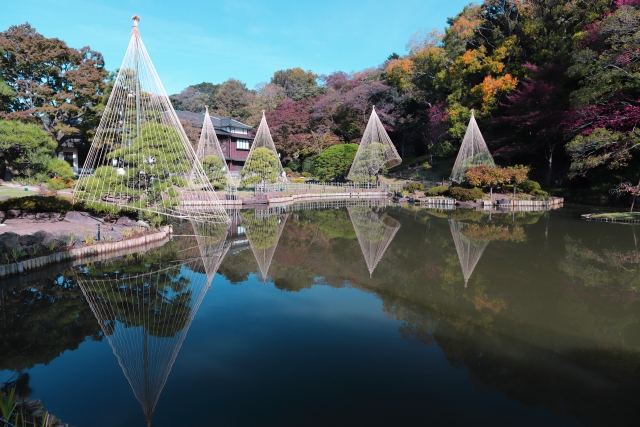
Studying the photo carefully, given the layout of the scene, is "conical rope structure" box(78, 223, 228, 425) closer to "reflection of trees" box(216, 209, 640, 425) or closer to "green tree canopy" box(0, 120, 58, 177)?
"reflection of trees" box(216, 209, 640, 425)

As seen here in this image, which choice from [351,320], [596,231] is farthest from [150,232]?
[596,231]

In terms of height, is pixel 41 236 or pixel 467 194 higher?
pixel 467 194

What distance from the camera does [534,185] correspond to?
23.1 metres

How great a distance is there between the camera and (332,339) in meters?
5.36

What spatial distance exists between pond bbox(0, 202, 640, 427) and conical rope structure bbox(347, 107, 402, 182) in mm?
17935

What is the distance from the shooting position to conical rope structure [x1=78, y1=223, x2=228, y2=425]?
4.39 meters

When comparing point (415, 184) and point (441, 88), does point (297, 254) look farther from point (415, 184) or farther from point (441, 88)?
point (441, 88)

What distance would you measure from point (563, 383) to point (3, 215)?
44.6 ft

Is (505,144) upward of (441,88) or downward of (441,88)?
downward

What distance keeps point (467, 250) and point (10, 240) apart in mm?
10950

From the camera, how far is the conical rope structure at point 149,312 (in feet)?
14.4

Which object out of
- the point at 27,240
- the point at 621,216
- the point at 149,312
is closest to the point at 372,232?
the point at 149,312

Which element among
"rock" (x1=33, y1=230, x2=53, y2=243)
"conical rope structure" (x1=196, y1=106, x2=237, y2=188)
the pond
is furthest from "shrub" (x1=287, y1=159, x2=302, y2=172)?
"rock" (x1=33, y1=230, x2=53, y2=243)

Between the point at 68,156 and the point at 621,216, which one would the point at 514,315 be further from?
the point at 68,156
